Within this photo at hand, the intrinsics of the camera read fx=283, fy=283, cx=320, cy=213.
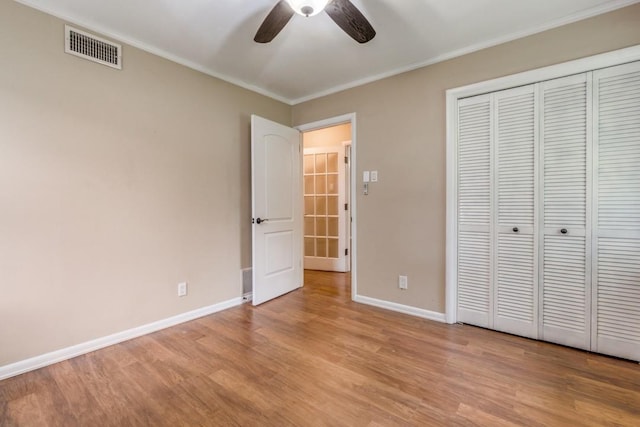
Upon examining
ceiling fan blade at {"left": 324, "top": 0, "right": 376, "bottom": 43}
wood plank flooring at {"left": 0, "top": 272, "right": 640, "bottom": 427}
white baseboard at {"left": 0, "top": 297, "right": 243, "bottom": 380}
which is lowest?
wood plank flooring at {"left": 0, "top": 272, "right": 640, "bottom": 427}

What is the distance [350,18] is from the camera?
171 cm

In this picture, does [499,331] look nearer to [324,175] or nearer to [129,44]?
[324,175]

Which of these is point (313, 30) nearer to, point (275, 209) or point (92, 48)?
point (92, 48)

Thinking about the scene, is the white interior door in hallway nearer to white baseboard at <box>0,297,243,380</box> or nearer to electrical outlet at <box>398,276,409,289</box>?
electrical outlet at <box>398,276,409,289</box>

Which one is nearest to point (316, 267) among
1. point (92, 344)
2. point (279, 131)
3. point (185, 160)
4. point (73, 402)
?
point (279, 131)

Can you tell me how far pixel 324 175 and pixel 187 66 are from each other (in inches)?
101

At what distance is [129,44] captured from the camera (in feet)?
7.58

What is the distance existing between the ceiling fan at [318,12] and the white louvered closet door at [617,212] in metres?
1.72

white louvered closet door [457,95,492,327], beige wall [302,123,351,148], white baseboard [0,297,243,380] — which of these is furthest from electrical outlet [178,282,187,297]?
beige wall [302,123,351,148]

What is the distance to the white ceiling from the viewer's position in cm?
194

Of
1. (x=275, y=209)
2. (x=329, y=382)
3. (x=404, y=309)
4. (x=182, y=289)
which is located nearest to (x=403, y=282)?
(x=404, y=309)

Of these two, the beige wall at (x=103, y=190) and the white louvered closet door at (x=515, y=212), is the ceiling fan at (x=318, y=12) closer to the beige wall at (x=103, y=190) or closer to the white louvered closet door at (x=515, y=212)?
the beige wall at (x=103, y=190)

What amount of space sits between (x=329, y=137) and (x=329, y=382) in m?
3.79

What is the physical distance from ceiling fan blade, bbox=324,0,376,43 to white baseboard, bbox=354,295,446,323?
2.37 metres
